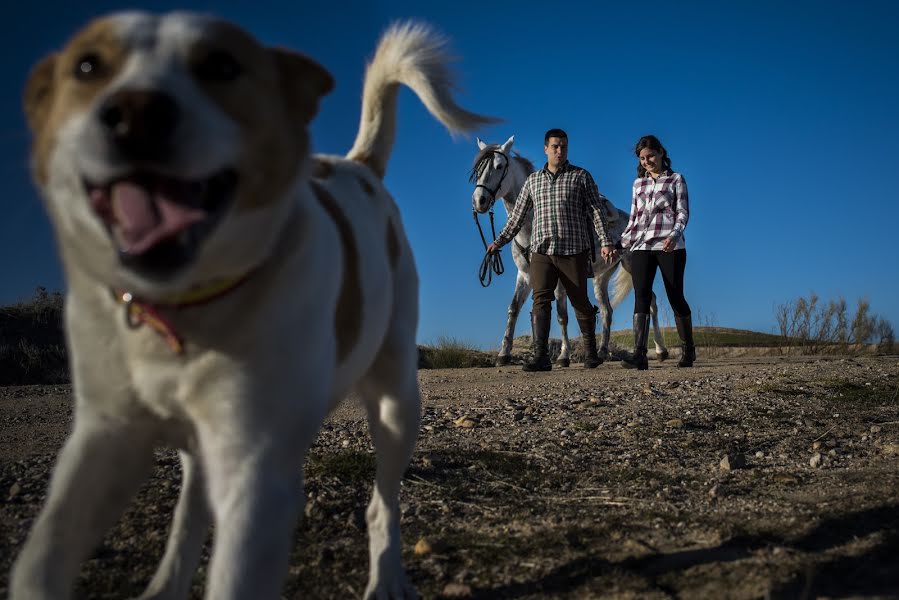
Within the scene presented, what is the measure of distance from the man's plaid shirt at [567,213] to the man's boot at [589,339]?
0.89 m

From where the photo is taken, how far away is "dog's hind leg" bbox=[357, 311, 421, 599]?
2.38 m

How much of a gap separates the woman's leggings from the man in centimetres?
35

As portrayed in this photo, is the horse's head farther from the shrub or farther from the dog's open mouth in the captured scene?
the dog's open mouth

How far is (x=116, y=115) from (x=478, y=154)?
9.81 m

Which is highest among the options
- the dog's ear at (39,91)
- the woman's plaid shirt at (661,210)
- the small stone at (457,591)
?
the woman's plaid shirt at (661,210)

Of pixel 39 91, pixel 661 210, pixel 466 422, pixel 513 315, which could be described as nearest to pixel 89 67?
pixel 39 91

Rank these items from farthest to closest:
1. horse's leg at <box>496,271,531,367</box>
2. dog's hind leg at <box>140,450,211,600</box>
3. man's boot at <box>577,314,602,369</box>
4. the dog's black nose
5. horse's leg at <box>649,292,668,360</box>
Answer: horse's leg at <box>649,292,668,360</box>, horse's leg at <box>496,271,531,367</box>, man's boot at <box>577,314,602,369</box>, dog's hind leg at <box>140,450,211,600</box>, the dog's black nose

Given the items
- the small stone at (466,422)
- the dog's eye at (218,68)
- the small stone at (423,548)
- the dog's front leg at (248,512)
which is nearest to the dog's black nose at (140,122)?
the dog's eye at (218,68)

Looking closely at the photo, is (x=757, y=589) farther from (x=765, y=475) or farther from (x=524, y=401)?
(x=524, y=401)

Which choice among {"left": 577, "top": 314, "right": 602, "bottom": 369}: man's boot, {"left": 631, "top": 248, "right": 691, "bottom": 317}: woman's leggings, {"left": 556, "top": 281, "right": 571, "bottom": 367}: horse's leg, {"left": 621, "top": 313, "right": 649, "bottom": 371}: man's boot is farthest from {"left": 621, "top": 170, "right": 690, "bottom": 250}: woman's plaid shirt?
{"left": 556, "top": 281, "right": 571, "bottom": 367}: horse's leg

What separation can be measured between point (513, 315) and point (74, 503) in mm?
9136

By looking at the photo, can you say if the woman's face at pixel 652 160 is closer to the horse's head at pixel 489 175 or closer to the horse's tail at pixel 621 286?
the horse's head at pixel 489 175

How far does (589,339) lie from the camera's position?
927 centimetres

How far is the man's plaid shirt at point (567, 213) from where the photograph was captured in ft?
28.4
